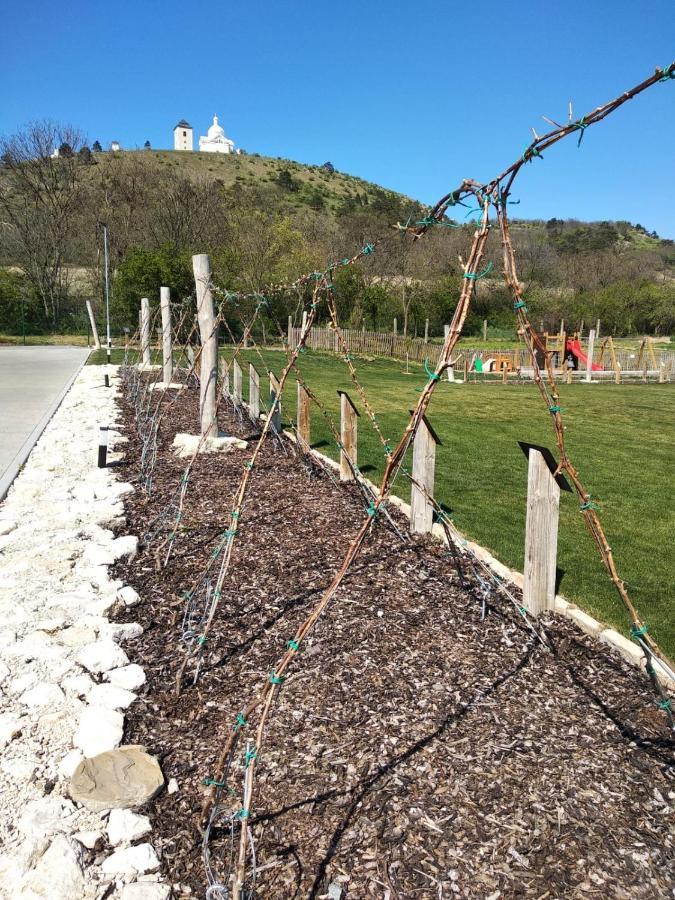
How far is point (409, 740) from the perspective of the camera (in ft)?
8.75

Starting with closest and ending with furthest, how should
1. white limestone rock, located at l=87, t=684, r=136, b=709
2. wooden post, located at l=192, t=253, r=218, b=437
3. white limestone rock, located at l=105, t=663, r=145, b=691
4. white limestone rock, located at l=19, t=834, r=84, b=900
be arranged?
white limestone rock, located at l=19, t=834, r=84, b=900
white limestone rock, located at l=87, t=684, r=136, b=709
white limestone rock, located at l=105, t=663, r=145, b=691
wooden post, located at l=192, t=253, r=218, b=437

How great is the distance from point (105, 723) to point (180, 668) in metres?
0.43

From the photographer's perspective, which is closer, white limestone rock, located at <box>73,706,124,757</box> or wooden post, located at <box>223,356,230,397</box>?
white limestone rock, located at <box>73,706,124,757</box>

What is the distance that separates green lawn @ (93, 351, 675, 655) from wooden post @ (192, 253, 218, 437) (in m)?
1.53

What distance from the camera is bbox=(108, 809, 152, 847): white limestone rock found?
2224 mm

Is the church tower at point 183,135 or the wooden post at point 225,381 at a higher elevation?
the church tower at point 183,135

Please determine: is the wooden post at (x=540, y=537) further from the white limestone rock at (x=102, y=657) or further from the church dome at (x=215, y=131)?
the church dome at (x=215, y=131)

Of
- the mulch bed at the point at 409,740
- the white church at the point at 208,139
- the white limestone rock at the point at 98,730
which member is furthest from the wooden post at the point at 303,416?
the white church at the point at 208,139

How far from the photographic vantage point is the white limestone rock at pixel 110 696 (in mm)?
2955

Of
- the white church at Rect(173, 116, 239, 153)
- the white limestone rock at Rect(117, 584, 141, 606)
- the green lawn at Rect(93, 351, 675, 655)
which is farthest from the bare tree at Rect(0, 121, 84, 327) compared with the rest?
the white church at Rect(173, 116, 239, 153)

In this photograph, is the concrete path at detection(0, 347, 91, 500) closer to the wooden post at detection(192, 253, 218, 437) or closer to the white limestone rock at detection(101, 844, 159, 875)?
the wooden post at detection(192, 253, 218, 437)

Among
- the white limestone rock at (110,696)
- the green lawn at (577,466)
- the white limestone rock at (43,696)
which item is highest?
the green lawn at (577,466)

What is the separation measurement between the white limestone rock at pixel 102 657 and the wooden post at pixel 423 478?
7.72ft

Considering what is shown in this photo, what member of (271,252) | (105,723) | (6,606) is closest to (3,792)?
(105,723)
